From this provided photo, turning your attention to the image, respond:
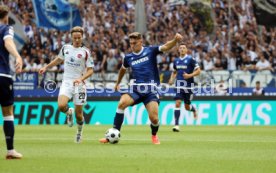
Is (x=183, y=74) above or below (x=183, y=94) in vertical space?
above

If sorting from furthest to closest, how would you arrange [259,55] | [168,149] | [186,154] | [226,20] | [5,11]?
[226,20] < [259,55] < [168,149] < [186,154] < [5,11]

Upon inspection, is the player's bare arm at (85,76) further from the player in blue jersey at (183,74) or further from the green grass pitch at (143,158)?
the player in blue jersey at (183,74)

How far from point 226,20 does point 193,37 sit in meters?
2.05

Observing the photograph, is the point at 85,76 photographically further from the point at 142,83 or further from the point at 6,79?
the point at 6,79

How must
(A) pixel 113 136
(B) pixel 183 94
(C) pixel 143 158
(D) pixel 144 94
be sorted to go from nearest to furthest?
(C) pixel 143 158 → (A) pixel 113 136 → (D) pixel 144 94 → (B) pixel 183 94

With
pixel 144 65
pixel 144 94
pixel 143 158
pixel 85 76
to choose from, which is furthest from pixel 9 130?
pixel 144 65

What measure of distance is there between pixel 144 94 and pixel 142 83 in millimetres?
328

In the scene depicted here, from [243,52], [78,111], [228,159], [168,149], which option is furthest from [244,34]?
[228,159]

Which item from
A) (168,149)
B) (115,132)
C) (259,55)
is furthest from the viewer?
(259,55)

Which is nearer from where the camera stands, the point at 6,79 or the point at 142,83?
the point at 6,79

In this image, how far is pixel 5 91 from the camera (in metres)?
11.7

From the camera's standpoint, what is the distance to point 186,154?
42.9 ft

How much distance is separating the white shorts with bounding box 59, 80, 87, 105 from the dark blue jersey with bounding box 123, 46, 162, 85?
50.2 inches

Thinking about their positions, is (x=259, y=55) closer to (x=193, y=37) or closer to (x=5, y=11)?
(x=193, y=37)
